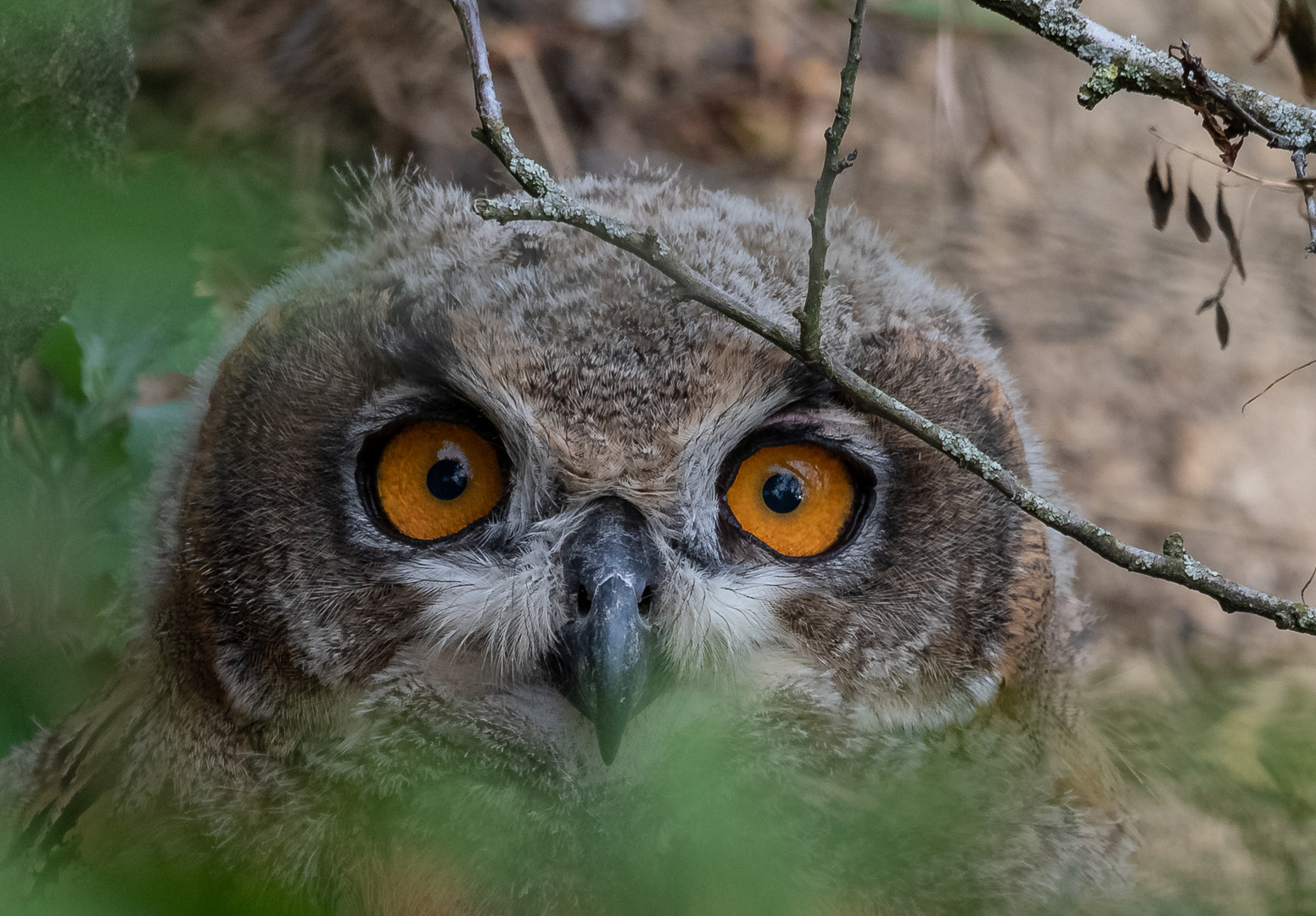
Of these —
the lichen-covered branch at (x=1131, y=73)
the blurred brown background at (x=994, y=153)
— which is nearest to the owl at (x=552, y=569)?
the lichen-covered branch at (x=1131, y=73)

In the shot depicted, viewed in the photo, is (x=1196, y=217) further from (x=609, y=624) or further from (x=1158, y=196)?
(x=609, y=624)

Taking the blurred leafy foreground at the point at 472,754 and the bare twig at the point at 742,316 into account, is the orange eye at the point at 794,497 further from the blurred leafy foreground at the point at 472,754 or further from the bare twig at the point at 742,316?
the bare twig at the point at 742,316

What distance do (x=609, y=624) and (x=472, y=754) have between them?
386 mm

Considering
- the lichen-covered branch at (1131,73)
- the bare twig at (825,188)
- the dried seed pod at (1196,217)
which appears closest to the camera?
the bare twig at (825,188)

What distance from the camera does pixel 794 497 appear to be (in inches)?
64.3

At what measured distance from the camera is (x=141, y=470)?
2.03 meters

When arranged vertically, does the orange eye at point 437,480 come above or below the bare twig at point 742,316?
below

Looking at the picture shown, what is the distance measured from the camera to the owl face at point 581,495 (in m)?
1.49

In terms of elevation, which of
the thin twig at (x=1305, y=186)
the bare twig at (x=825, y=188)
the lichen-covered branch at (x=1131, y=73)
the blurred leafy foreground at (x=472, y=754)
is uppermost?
the lichen-covered branch at (x=1131, y=73)

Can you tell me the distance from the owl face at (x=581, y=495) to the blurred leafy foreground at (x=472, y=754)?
0.13 metres

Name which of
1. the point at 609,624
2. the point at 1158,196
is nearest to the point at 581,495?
the point at 609,624

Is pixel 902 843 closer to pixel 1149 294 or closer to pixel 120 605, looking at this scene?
pixel 120 605

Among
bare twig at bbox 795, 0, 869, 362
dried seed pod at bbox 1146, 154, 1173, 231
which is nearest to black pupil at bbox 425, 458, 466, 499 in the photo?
bare twig at bbox 795, 0, 869, 362

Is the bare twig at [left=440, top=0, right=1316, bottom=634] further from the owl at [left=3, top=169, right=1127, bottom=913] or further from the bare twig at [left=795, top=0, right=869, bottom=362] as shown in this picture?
the owl at [left=3, top=169, right=1127, bottom=913]
